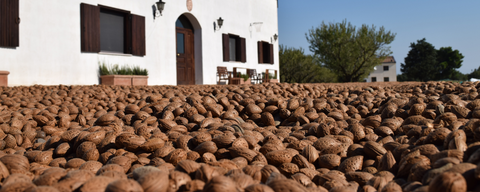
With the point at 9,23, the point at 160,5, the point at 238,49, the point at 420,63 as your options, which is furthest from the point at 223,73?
the point at 420,63

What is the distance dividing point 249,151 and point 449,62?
55.3 meters

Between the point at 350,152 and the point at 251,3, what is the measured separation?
12886 mm

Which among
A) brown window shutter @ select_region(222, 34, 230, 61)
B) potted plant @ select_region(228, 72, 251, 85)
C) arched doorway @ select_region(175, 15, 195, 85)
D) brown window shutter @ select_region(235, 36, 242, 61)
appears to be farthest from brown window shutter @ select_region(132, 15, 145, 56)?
brown window shutter @ select_region(235, 36, 242, 61)

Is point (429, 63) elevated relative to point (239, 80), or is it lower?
elevated

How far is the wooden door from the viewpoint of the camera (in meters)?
11.2

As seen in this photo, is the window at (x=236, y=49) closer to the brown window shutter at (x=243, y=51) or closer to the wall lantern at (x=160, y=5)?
the brown window shutter at (x=243, y=51)

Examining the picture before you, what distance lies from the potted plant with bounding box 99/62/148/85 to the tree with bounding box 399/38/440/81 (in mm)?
42018

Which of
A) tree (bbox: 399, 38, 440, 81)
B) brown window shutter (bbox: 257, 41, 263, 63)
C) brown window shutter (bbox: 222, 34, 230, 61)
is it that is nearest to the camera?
brown window shutter (bbox: 222, 34, 230, 61)

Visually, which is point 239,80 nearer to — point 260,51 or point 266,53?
point 260,51

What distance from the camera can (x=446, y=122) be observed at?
2021mm

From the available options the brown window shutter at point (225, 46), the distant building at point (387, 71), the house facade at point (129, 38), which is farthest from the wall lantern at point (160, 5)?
the distant building at point (387, 71)

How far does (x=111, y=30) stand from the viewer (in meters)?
8.85

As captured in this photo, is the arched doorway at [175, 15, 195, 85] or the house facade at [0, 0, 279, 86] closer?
the house facade at [0, 0, 279, 86]

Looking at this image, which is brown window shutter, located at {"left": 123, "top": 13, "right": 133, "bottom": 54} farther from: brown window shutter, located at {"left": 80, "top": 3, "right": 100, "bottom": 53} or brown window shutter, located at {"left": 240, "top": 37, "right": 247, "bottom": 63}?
brown window shutter, located at {"left": 240, "top": 37, "right": 247, "bottom": 63}
